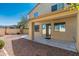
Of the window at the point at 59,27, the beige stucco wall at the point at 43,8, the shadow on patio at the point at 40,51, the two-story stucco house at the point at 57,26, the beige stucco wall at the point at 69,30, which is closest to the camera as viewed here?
the shadow on patio at the point at 40,51

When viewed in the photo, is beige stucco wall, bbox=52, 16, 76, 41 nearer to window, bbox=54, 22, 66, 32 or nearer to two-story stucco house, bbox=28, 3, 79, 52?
two-story stucco house, bbox=28, 3, 79, 52

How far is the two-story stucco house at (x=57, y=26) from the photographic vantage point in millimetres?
14344

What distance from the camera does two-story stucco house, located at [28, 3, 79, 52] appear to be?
14.3 m

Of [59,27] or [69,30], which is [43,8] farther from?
[69,30]

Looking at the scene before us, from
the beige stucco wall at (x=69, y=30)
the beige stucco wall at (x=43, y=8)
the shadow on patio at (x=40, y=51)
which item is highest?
the beige stucco wall at (x=43, y=8)

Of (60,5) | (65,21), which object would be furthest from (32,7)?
(65,21)

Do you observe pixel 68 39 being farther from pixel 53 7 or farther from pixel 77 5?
pixel 77 5

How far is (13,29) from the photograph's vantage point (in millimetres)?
38656

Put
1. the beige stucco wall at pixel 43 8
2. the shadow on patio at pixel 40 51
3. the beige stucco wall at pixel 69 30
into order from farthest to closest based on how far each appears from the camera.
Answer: the beige stucco wall at pixel 43 8 → the beige stucco wall at pixel 69 30 → the shadow on patio at pixel 40 51

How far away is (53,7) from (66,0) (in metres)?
11.5

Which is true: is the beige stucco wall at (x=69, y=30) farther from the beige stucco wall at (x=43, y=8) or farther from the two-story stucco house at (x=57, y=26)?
the beige stucco wall at (x=43, y=8)

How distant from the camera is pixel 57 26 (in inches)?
792

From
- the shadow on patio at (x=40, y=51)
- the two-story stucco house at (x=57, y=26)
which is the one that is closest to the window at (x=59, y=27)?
the two-story stucco house at (x=57, y=26)

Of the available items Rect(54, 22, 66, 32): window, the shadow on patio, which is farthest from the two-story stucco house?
the shadow on patio
